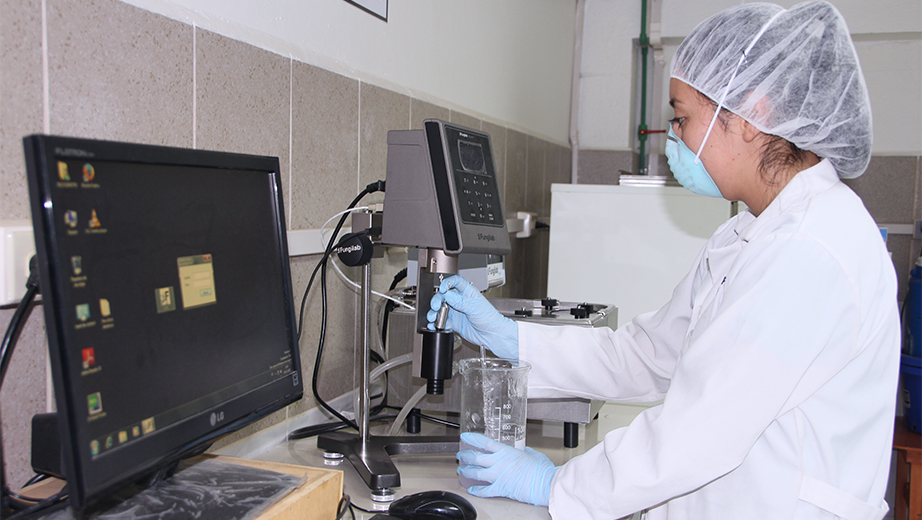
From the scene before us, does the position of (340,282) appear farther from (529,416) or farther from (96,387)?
(96,387)

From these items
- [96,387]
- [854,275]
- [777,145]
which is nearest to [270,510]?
[96,387]

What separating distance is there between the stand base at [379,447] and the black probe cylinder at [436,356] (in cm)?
15

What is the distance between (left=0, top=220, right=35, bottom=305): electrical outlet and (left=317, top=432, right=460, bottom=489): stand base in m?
0.55

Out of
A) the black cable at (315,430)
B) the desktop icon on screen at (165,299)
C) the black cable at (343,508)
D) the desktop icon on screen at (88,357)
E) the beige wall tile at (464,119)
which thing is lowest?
the black cable at (315,430)

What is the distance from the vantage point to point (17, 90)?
2.45 ft

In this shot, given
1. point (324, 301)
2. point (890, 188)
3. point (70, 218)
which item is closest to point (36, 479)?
point (70, 218)

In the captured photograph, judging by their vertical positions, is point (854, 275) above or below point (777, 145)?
below

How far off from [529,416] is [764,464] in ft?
1.60

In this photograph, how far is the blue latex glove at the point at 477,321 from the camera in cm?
121

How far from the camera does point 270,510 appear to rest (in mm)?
734

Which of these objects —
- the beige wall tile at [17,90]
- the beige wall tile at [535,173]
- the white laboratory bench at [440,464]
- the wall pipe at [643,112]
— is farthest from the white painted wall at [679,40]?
the beige wall tile at [17,90]

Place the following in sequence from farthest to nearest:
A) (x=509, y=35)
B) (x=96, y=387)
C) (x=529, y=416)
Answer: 1. (x=509, y=35)
2. (x=529, y=416)
3. (x=96, y=387)

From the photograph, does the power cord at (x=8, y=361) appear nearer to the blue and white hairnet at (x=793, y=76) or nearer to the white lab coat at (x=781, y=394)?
the white lab coat at (x=781, y=394)

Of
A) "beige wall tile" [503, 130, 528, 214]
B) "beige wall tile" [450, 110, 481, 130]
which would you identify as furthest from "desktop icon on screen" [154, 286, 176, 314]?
"beige wall tile" [503, 130, 528, 214]
